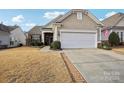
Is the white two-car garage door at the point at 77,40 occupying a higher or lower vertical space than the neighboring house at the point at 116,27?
lower

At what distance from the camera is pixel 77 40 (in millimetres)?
18250

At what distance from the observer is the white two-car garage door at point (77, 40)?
18125 millimetres

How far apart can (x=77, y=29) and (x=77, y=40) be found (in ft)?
4.38

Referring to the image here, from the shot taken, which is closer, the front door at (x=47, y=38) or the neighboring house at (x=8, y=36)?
the neighboring house at (x=8, y=36)

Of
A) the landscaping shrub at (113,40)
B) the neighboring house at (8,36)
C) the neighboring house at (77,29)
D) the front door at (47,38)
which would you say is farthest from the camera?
the front door at (47,38)

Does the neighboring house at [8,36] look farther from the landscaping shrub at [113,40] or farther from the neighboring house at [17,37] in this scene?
the landscaping shrub at [113,40]

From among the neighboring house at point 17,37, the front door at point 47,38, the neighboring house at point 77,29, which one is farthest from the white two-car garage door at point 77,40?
the front door at point 47,38

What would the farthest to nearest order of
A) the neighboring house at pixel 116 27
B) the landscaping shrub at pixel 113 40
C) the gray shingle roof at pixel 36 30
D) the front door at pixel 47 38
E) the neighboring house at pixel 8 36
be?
1. the front door at pixel 47 38
2. the gray shingle roof at pixel 36 30
3. the neighboring house at pixel 116 27
4. the landscaping shrub at pixel 113 40
5. the neighboring house at pixel 8 36

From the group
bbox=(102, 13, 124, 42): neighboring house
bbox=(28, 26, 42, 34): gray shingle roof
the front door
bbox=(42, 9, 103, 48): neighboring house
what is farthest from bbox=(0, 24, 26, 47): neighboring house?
bbox=(102, 13, 124, 42): neighboring house

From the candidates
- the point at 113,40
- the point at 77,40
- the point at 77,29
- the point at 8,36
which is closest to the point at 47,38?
the point at 113,40

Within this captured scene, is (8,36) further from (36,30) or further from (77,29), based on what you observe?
(36,30)
